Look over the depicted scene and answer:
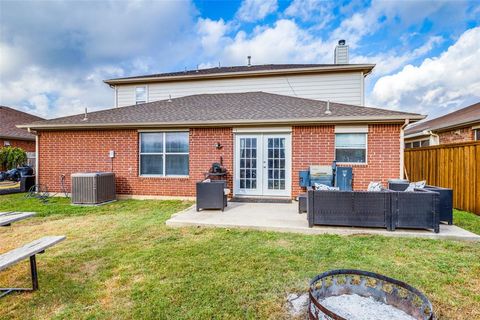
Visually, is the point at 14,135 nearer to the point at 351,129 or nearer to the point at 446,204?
the point at 351,129

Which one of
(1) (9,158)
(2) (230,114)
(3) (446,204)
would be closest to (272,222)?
(3) (446,204)

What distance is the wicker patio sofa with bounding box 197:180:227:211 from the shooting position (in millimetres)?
6395

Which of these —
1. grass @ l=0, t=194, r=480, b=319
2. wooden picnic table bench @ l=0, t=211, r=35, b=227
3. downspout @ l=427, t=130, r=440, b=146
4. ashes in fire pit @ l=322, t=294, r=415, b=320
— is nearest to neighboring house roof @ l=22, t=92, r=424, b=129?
grass @ l=0, t=194, r=480, b=319

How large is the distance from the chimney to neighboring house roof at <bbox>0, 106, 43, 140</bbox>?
19600mm

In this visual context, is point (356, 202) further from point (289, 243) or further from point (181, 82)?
point (181, 82)

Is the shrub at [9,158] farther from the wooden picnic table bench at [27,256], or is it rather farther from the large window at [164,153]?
the wooden picnic table bench at [27,256]

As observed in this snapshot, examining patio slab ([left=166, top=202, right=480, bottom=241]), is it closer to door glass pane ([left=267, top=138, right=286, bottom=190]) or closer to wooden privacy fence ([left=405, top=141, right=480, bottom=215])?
door glass pane ([left=267, top=138, right=286, bottom=190])

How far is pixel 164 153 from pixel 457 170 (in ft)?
28.5

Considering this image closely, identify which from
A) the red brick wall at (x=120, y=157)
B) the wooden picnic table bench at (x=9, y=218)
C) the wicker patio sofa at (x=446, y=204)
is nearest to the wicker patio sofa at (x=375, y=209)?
the wicker patio sofa at (x=446, y=204)

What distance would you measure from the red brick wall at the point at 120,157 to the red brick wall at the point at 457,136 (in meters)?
9.32

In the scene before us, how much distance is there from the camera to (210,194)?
21.0 ft

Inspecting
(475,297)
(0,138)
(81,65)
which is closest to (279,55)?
(81,65)

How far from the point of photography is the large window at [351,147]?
24.6ft

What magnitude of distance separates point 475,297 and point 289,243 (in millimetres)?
2313
